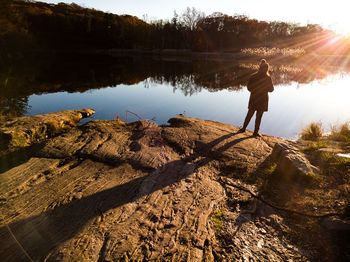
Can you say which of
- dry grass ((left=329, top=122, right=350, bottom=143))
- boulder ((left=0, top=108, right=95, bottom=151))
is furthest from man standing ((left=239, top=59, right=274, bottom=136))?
boulder ((left=0, top=108, right=95, bottom=151))

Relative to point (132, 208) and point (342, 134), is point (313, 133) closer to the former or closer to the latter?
point (342, 134)

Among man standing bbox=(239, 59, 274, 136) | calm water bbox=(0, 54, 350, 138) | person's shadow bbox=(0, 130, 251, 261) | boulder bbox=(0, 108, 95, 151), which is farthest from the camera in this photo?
calm water bbox=(0, 54, 350, 138)

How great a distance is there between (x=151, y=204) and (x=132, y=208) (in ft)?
1.04

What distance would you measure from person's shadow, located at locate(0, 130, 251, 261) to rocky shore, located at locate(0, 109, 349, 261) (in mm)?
13

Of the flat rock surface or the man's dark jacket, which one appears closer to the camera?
the flat rock surface

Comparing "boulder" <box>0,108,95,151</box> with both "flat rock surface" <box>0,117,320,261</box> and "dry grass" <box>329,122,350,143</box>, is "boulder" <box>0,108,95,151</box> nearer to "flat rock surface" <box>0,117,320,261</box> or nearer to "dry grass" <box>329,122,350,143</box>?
"flat rock surface" <box>0,117,320,261</box>

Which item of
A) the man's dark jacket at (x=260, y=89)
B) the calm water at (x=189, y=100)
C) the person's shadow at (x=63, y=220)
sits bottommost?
the calm water at (x=189, y=100)

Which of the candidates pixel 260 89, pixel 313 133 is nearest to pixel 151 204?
pixel 260 89

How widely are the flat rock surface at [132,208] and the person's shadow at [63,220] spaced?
0.01m

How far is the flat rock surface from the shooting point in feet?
8.14

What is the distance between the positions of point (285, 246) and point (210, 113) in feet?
29.8

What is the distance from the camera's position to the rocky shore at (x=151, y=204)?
251 centimetres

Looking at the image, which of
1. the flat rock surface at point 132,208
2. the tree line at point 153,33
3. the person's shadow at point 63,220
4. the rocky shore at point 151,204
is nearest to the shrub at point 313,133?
the rocky shore at point 151,204

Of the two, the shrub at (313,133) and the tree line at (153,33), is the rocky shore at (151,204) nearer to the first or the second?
the shrub at (313,133)
